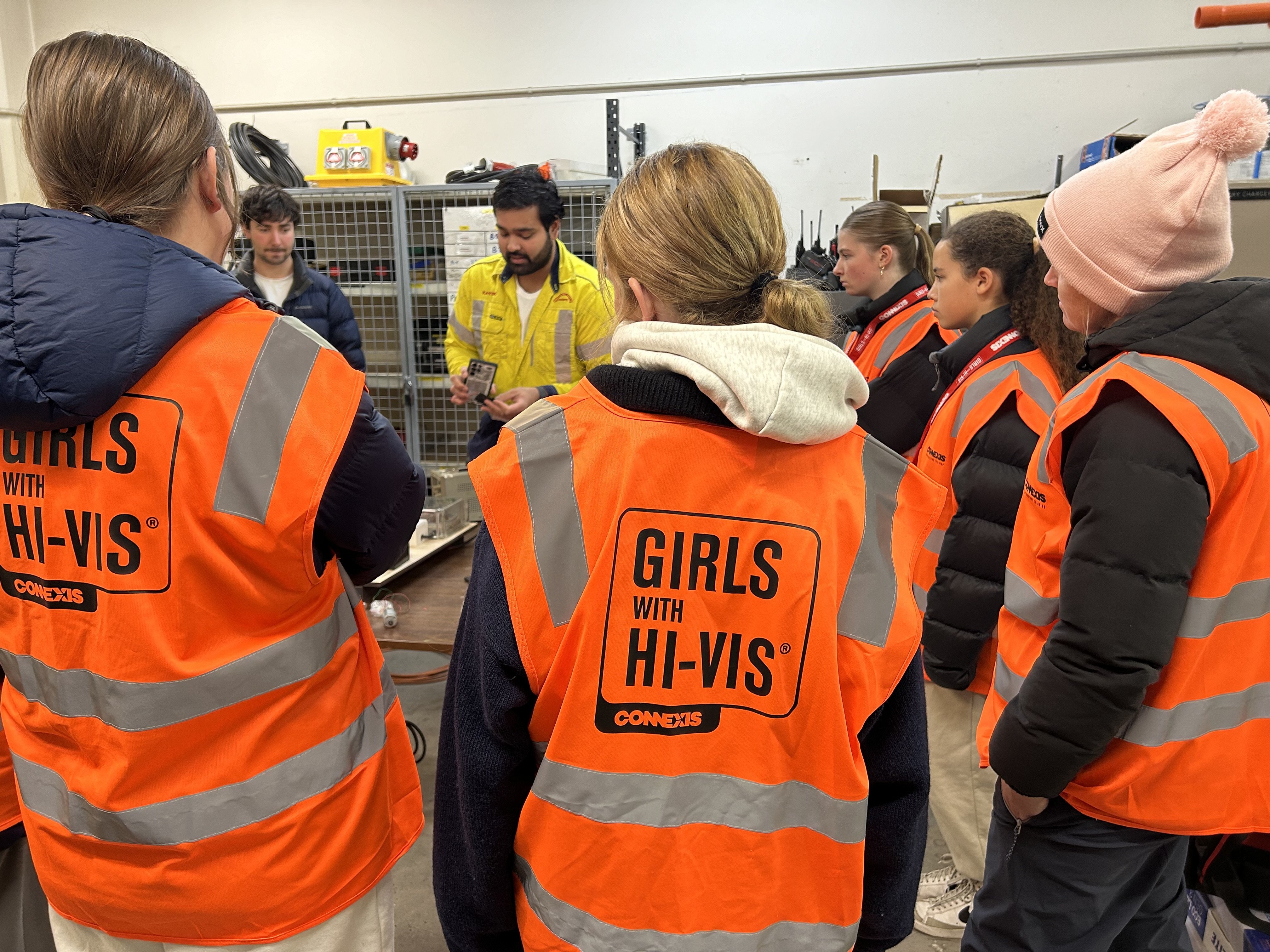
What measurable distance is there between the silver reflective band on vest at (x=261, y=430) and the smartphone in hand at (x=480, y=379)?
1.88 metres

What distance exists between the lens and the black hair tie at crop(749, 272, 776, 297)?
90cm

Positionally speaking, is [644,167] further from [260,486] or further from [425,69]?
[425,69]

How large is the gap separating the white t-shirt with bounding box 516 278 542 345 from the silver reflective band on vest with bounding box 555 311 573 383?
4.9 inches

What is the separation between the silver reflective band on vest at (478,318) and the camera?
3.22 meters

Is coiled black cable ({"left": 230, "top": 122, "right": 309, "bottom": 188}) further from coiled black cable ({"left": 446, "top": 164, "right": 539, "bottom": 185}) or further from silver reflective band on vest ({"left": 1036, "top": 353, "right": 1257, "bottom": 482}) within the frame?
silver reflective band on vest ({"left": 1036, "top": 353, "right": 1257, "bottom": 482})

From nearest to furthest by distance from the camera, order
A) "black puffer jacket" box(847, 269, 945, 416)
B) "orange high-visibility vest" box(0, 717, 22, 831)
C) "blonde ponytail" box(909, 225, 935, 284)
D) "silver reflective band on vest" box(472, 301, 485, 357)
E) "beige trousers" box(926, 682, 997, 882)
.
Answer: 1. "orange high-visibility vest" box(0, 717, 22, 831)
2. "beige trousers" box(926, 682, 997, 882)
3. "black puffer jacket" box(847, 269, 945, 416)
4. "blonde ponytail" box(909, 225, 935, 284)
5. "silver reflective band on vest" box(472, 301, 485, 357)

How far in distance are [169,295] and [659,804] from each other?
2.58ft

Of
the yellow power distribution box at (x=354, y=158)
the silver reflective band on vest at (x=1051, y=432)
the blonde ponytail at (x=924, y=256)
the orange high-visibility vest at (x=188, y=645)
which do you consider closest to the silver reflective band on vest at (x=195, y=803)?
the orange high-visibility vest at (x=188, y=645)

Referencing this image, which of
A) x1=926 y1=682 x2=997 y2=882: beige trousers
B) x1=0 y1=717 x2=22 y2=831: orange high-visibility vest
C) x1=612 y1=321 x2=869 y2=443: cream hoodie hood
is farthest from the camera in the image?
x1=926 y1=682 x2=997 y2=882: beige trousers

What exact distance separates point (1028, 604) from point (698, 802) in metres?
0.67

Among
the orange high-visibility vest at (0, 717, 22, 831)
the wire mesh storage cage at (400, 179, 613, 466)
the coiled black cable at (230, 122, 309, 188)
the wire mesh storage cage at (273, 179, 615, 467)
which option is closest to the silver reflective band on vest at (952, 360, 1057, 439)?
the orange high-visibility vest at (0, 717, 22, 831)

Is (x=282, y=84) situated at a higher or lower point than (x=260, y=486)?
higher

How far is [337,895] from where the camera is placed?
3.52ft

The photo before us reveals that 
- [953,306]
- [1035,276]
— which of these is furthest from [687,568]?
[953,306]
